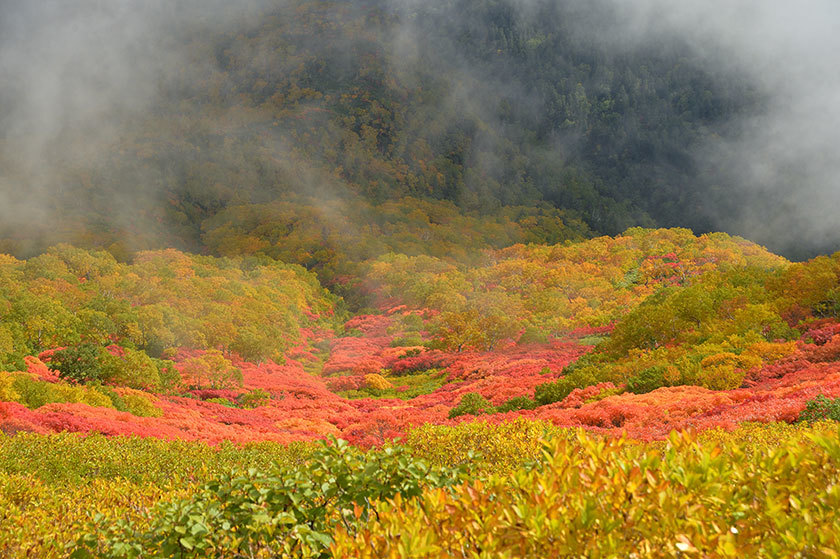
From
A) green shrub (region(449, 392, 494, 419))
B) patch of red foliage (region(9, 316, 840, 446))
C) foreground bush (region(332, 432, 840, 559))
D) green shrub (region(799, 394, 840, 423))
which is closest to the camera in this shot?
foreground bush (region(332, 432, 840, 559))

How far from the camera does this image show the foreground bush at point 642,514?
184 centimetres

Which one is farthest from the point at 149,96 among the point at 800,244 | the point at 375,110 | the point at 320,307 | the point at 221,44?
the point at 800,244

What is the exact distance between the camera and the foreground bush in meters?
1.84

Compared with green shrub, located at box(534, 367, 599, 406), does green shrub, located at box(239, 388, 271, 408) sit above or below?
below

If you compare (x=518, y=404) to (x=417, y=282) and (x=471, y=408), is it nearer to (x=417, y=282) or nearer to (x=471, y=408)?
(x=471, y=408)

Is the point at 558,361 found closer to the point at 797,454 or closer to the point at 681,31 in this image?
the point at 797,454

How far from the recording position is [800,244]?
76.1m

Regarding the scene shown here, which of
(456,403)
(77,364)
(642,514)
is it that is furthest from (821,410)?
(77,364)

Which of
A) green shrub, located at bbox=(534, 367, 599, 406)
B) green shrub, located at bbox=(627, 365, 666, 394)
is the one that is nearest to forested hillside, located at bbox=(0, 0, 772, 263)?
green shrub, located at bbox=(534, 367, 599, 406)

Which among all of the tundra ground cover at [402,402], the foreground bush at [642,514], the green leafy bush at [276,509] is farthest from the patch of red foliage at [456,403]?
the foreground bush at [642,514]

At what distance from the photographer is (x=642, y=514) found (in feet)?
6.61

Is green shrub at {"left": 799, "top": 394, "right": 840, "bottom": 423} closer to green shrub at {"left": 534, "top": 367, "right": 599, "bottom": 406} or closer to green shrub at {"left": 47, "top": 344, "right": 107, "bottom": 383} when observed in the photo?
green shrub at {"left": 534, "top": 367, "right": 599, "bottom": 406}

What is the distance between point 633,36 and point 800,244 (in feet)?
233

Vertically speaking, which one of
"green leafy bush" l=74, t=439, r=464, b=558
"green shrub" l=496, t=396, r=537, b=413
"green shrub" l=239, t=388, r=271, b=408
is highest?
"green shrub" l=496, t=396, r=537, b=413
